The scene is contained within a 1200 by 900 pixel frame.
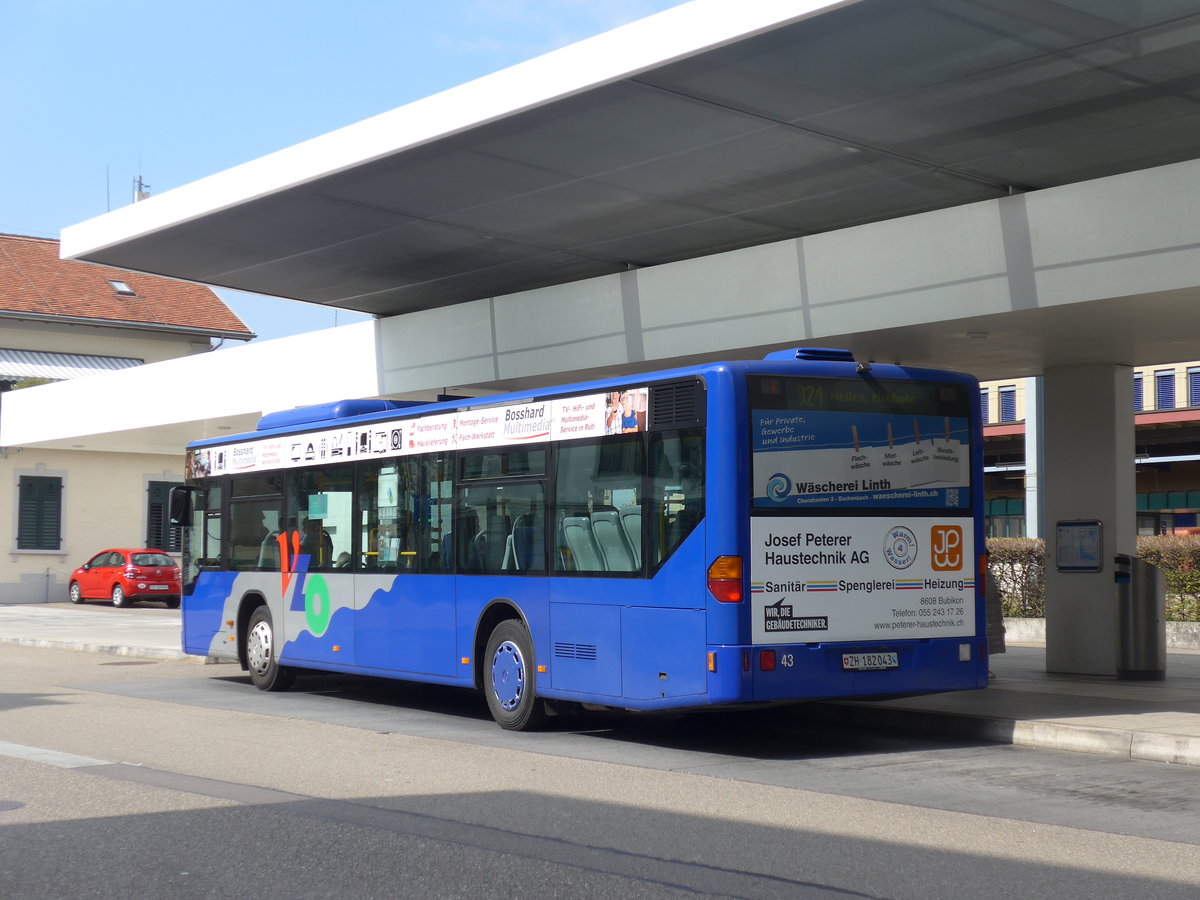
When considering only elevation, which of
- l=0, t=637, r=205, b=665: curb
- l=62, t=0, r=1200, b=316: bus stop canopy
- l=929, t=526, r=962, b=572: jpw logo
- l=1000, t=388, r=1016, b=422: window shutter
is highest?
l=1000, t=388, r=1016, b=422: window shutter

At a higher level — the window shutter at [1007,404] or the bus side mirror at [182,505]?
the window shutter at [1007,404]

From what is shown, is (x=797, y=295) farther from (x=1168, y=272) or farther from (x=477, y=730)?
(x=477, y=730)

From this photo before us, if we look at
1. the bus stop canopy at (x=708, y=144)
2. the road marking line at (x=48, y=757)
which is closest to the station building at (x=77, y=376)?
the bus stop canopy at (x=708, y=144)

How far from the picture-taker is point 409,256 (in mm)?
17281

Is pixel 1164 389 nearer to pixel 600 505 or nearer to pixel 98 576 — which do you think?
pixel 98 576

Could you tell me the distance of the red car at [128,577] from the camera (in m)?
35.7

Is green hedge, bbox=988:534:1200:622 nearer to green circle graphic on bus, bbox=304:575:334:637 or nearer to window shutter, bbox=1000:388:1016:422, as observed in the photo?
green circle graphic on bus, bbox=304:575:334:637

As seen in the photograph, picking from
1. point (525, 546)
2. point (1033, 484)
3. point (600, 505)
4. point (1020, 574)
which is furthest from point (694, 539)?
point (1033, 484)

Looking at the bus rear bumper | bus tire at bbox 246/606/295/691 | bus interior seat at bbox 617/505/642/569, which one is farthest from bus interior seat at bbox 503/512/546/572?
bus tire at bbox 246/606/295/691

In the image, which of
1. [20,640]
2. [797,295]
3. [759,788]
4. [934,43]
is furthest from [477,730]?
[20,640]

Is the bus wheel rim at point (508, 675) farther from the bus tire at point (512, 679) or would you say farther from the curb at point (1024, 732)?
the curb at point (1024, 732)

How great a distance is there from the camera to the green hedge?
1997 centimetres

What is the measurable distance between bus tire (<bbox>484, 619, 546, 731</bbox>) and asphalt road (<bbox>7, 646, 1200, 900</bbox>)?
245mm

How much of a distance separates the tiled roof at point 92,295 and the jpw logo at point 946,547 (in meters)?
34.2
